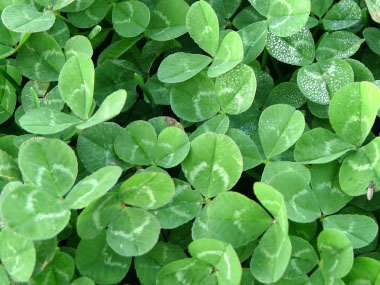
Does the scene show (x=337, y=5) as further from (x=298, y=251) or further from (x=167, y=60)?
(x=298, y=251)

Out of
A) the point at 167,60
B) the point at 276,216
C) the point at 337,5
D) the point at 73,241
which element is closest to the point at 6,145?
the point at 73,241

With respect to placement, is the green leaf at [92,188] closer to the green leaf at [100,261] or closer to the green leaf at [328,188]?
the green leaf at [100,261]

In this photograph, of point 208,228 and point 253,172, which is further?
point 253,172

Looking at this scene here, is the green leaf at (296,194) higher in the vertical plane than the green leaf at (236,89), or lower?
lower

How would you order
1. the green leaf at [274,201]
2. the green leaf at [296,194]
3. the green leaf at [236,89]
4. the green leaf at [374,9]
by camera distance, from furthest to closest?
the green leaf at [374,9] < the green leaf at [236,89] < the green leaf at [296,194] < the green leaf at [274,201]

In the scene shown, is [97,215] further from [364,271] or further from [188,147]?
[364,271]

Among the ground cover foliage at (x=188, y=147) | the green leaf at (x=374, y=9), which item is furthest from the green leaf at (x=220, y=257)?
the green leaf at (x=374, y=9)
